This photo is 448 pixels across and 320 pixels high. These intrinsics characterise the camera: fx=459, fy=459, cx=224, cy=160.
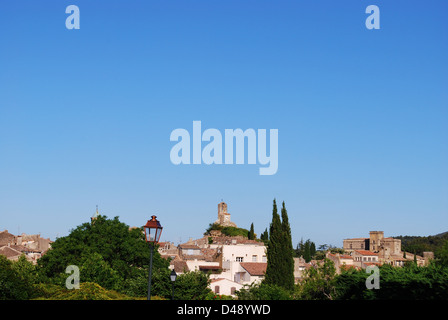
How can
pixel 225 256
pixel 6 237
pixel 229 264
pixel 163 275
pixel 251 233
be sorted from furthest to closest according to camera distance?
pixel 251 233 < pixel 6 237 < pixel 225 256 < pixel 229 264 < pixel 163 275

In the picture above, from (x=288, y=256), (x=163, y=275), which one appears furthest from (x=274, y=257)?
(x=163, y=275)

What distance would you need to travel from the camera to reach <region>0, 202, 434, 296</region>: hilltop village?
6116 cm

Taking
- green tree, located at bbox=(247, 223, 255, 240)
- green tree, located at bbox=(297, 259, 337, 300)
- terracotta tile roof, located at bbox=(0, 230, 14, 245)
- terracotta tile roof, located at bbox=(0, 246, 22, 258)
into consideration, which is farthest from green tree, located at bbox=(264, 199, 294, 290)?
terracotta tile roof, located at bbox=(0, 230, 14, 245)

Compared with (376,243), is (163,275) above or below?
above

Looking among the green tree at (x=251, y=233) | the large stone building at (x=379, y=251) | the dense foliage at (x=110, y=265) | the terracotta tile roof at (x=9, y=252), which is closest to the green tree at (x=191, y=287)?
the dense foliage at (x=110, y=265)

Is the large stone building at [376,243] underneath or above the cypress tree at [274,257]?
underneath

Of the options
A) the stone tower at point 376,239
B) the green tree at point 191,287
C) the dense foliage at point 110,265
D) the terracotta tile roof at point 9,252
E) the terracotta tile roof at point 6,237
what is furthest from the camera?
the stone tower at point 376,239

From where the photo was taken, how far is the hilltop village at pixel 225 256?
6116 cm

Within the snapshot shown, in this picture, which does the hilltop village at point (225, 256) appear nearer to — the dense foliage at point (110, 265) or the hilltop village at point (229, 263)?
the hilltop village at point (229, 263)

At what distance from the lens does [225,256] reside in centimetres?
7325

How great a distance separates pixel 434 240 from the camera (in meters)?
192

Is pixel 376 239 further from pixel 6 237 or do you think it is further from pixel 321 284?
pixel 321 284
